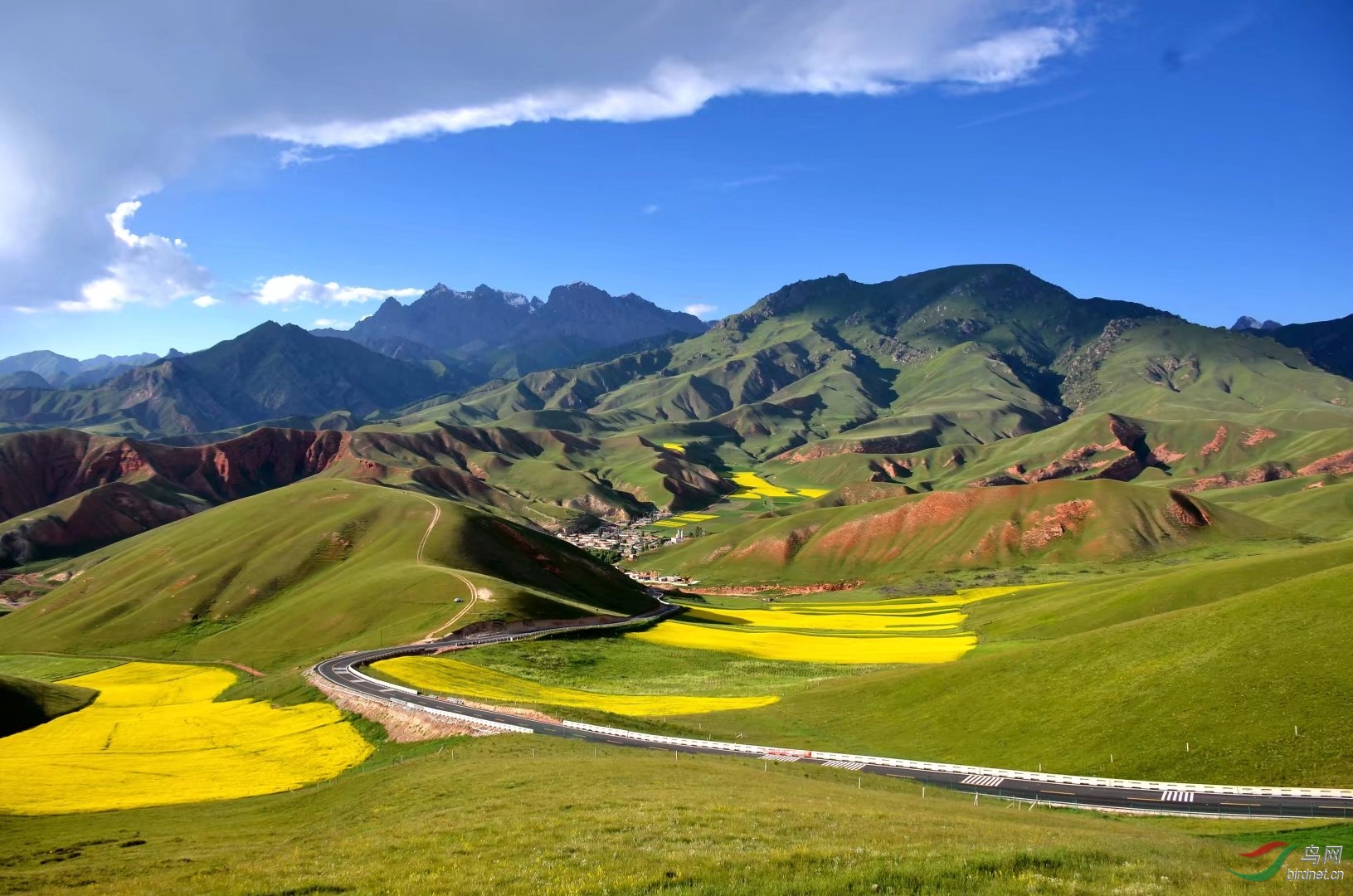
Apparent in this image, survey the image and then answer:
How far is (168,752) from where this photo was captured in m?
60.6

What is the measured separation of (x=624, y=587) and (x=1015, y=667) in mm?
94732

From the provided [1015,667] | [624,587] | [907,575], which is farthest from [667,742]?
[907,575]

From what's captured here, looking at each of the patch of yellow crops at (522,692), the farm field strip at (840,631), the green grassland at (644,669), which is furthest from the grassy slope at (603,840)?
the farm field strip at (840,631)

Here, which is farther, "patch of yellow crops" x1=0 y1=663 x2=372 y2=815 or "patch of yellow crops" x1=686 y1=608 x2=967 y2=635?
"patch of yellow crops" x1=686 y1=608 x2=967 y2=635

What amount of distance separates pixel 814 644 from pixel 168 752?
81655 millimetres

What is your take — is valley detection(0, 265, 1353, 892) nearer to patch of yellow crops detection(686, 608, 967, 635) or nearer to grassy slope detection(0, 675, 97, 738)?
grassy slope detection(0, 675, 97, 738)

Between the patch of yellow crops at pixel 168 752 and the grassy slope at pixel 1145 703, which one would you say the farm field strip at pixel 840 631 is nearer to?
the grassy slope at pixel 1145 703

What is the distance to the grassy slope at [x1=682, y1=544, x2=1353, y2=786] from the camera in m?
44.6

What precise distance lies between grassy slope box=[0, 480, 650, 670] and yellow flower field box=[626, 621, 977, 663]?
654 inches

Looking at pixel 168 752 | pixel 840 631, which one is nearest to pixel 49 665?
pixel 168 752

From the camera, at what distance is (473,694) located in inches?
2852

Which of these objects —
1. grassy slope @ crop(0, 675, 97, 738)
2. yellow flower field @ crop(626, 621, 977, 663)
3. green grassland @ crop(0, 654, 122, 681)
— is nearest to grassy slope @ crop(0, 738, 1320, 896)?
grassy slope @ crop(0, 675, 97, 738)

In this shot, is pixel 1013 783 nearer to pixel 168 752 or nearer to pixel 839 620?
pixel 168 752

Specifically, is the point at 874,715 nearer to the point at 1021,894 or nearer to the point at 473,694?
the point at 473,694
